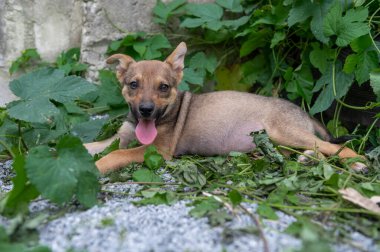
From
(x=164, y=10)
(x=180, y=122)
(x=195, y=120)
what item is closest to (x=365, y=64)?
(x=195, y=120)

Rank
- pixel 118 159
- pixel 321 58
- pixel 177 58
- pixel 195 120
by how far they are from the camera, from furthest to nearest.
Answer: pixel 321 58 → pixel 177 58 → pixel 195 120 → pixel 118 159

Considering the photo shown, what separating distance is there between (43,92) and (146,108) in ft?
3.58

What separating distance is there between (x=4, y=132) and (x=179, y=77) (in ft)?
6.62

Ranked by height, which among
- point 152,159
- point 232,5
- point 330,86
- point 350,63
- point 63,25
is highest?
point 232,5

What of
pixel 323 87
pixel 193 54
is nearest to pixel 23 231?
pixel 323 87

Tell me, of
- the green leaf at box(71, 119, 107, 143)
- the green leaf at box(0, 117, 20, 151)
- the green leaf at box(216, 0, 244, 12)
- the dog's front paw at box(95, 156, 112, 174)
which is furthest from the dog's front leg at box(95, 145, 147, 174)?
the green leaf at box(216, 0, 244, 12)

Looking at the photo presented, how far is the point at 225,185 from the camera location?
3.92m

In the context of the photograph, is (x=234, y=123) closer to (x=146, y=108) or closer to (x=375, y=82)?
(x=146, y=108)

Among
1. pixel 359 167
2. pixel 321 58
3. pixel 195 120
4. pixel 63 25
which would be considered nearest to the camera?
pixel 359 167

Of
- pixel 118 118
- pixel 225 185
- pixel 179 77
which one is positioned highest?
pixel 179 77

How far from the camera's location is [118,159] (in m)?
4.85

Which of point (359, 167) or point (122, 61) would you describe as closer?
point (359, 167)

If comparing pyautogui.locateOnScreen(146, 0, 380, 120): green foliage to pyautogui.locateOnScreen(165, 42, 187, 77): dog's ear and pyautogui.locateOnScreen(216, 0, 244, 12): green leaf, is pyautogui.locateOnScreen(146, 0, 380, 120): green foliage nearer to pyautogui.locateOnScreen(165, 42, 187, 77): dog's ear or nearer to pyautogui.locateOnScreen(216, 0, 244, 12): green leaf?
pyautogui.locateOnScreen(216, 0, 244, 12): green leaf

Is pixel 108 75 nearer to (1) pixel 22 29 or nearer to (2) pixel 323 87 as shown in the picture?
(1) pixel 22 29
